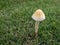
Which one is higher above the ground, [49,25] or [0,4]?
[0,4]

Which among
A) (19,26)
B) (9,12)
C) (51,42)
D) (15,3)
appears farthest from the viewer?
(15,3)

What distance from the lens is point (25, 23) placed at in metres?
4.32

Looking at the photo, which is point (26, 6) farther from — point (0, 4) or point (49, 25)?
point (49, 25)

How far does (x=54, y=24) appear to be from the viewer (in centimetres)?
430

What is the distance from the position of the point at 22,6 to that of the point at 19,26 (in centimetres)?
91

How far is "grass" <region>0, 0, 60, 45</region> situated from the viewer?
3.89 m

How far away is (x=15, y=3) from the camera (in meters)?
5.09

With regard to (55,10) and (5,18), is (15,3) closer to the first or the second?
(5,18)

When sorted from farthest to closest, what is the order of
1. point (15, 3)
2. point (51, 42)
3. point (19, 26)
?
point (15, 3) → point (19, 26) → point (51, 42)

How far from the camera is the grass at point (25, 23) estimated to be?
3.89 metres


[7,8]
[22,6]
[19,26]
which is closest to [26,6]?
[22,6]

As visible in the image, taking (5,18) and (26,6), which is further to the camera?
(26,6)

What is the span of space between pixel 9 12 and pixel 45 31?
3.75 feet

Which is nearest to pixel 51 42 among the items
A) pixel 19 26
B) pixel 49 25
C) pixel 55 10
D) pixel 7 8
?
pixel 49 25
